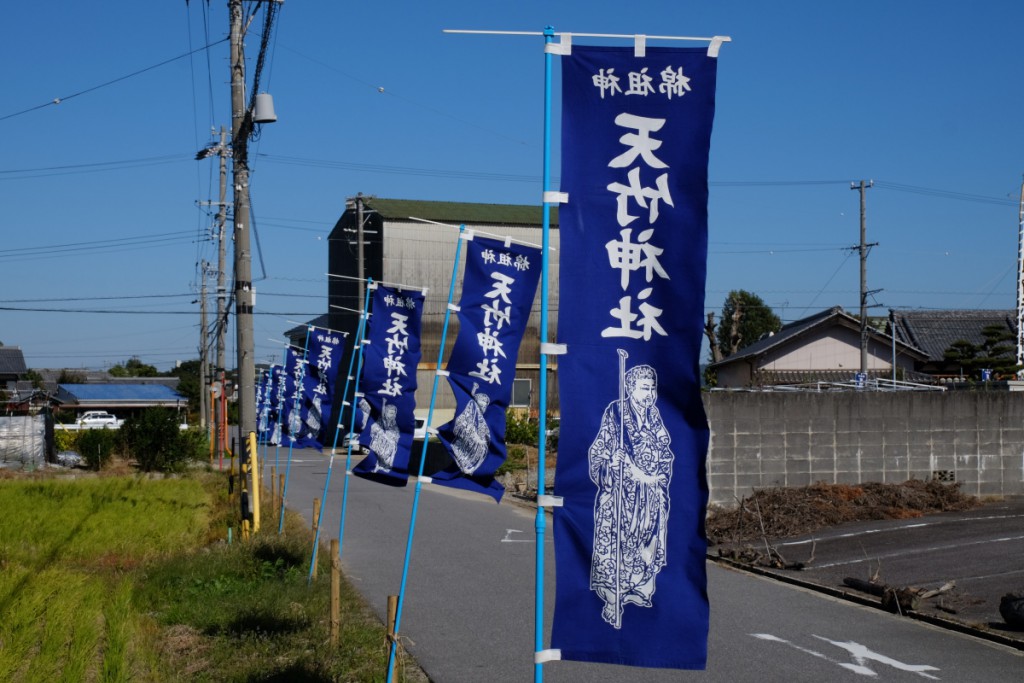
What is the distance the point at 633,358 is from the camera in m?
5.46

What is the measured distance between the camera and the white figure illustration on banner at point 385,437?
1199cm

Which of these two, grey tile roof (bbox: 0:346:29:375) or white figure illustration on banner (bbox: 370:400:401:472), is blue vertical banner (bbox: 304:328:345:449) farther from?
grey tile roof (bbox: 0:346:29:375)

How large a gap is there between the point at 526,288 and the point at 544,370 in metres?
4.00

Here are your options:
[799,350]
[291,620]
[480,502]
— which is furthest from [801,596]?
[799,350]

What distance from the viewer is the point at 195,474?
29.8 meters

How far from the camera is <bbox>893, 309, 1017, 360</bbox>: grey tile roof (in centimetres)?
4366

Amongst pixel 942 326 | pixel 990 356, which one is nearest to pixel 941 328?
pixel 942 326

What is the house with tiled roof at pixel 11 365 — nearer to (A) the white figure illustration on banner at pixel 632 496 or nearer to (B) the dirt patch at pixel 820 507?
(B) the dirt patch at pixel 820 507

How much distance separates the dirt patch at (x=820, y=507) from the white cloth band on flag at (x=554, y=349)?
12.5 meters

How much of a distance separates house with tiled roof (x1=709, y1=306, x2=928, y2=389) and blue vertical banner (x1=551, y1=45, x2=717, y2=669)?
35.5 metres

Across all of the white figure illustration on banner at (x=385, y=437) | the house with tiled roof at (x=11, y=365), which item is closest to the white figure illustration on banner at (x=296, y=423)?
the white figure illustration on banner at (x=385, y=437)

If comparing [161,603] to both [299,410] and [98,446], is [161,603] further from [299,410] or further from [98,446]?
[98,446]

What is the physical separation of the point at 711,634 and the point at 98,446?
26720 millimetres

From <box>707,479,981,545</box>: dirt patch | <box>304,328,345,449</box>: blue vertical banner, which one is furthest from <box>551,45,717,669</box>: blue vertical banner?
<box>304,328,345,449</box>: blue vertical banner
